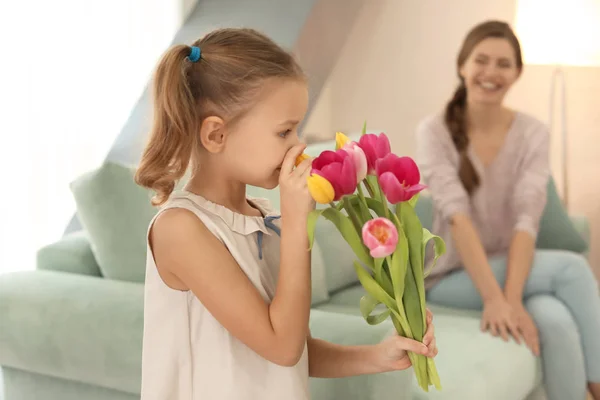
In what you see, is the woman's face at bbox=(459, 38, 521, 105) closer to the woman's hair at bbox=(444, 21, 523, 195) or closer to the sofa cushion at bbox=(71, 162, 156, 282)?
the woman's hair at bbox=(444, 21, 523, 195)

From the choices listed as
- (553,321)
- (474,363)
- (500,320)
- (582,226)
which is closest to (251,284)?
(474,363)

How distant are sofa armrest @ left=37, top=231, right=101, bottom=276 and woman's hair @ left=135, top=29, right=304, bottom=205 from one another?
3.54ft

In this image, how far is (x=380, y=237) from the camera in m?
0.93

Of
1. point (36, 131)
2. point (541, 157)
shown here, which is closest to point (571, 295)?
point (541, 157)

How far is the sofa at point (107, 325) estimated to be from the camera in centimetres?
175

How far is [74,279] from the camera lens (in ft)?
6.53

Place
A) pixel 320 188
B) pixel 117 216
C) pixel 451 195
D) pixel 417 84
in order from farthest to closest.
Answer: pixel 417 84, pixel 451 195, pixel 117 216, pixel 320 188

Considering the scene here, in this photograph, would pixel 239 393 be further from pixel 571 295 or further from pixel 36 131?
pixel 36 131

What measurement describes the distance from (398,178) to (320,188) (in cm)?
10

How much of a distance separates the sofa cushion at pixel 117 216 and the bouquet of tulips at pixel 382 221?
1081 millimetres

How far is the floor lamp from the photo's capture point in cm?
331

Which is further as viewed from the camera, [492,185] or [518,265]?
[492,185]

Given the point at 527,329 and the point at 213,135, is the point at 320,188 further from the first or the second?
the point at 527,329

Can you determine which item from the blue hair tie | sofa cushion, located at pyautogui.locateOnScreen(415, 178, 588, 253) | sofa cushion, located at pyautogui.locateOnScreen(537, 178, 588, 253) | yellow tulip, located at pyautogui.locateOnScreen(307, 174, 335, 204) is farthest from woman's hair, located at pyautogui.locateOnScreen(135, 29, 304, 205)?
sofa cushion, located at pyautogui.locateOnScreen(537, 178, 588, 253)
